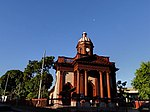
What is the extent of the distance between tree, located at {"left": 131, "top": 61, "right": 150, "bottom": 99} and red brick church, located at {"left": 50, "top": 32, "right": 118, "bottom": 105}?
Answer: 512 centimetres

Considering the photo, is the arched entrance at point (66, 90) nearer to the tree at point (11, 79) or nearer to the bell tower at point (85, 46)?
the bell tower at point (85, 46)

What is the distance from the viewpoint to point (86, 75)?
32.2m

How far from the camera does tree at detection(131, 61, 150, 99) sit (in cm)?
3356

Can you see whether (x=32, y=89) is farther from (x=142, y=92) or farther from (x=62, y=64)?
(x=142, y=92)

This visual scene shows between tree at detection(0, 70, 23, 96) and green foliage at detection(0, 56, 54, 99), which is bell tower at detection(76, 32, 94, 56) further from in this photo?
tree at detection(0, 70, 23, 96)

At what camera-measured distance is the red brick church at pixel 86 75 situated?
32.2m

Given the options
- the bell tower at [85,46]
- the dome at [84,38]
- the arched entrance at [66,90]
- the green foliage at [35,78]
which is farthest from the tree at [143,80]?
the green foliage at [35,78]

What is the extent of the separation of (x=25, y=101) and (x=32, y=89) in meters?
23.2

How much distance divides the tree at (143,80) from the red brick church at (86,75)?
Result: 5120 millimetres

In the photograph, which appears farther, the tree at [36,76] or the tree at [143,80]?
the tree at [36,76]

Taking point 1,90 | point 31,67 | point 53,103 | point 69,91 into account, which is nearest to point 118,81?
point 69,91

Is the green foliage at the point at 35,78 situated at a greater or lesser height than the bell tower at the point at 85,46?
lesser

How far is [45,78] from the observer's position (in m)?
48.5

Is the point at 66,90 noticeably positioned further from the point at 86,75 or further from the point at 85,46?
the point at 85,46
